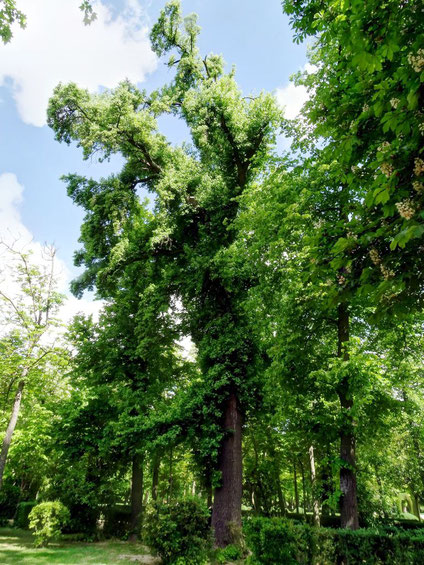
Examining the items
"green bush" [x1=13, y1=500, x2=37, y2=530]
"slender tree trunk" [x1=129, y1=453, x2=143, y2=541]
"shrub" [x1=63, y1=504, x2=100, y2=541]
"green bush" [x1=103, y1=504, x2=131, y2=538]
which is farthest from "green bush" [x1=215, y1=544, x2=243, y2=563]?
"green bush" [x1=13, y1=500, x2=37, y2=530]

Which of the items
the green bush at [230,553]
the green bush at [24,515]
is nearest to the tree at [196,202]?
the green bush at [230,553]

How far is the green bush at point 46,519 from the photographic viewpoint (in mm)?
12344

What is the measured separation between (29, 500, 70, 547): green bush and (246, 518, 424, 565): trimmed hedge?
8.98 meters

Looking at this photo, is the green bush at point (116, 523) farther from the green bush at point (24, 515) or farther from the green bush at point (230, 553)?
the green bush at point (230, 553)

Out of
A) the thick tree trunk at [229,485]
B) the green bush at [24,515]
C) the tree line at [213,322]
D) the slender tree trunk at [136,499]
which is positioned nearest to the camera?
the tree line at [213,322]

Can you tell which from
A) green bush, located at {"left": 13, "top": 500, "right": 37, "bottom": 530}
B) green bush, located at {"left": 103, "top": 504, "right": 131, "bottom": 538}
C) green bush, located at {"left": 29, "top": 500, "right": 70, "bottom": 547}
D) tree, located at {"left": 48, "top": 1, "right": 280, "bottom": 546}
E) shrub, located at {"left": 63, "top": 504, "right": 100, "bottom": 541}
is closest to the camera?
green bush, located at {"left": 29, "top": 500, "right": 70, "bottom": 547}

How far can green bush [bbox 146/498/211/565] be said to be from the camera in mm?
9047

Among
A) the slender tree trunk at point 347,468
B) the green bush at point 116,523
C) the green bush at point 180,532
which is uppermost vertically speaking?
the slender tree trunk at point 347,468

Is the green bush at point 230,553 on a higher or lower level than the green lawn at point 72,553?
higher

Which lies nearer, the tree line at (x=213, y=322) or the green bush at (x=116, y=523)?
the tree line at (x=213, y=322)

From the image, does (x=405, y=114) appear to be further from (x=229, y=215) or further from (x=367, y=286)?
(x=229, y=215)

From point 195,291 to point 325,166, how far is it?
300 inches

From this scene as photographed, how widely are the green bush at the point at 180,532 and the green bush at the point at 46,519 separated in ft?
18.2

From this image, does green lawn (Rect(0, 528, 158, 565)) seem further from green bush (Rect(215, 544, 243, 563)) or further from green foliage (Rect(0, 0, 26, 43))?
green foliage (Rect(0, 0, 26, 43))
